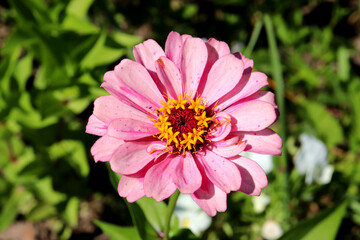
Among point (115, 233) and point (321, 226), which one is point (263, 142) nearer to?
point (321, 226)

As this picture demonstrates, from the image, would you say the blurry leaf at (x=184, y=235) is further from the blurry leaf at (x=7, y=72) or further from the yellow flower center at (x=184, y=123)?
the blurry leaf at (x=7, y=72)

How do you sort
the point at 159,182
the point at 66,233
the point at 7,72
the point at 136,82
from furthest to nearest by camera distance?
the point at 66,233 < the point at 7,72 < the point at 136,82 < the point at 159,182

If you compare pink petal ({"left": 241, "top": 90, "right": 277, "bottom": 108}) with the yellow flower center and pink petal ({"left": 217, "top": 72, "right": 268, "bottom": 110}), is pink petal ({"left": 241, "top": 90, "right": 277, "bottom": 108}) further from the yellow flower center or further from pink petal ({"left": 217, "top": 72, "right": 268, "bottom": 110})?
the yellow flower center

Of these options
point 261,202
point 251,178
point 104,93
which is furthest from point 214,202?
point 261,202

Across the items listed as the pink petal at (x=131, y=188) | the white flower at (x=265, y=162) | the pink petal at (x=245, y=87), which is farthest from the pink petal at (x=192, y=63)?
the white flower at (x=265, y=162)

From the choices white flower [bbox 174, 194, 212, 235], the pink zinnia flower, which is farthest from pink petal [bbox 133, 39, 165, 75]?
white flower [bbox 174, 194, 212, 235]

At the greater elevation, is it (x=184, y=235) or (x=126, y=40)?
(x=126, y=40)

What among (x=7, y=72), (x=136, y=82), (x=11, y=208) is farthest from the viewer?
(x=11, y=208)

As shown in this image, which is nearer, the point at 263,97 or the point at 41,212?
the point at 263,97
